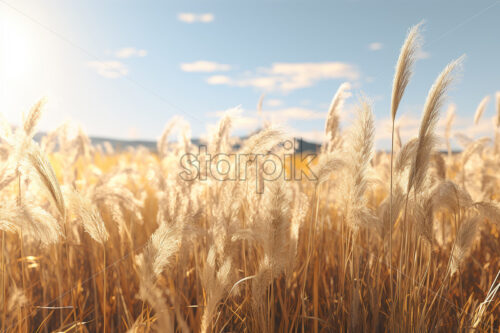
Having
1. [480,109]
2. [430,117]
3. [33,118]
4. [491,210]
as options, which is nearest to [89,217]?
[33,118]

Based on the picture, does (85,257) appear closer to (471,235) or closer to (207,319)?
(207,319)

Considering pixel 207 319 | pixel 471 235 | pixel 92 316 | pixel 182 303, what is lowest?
pixel 92 316

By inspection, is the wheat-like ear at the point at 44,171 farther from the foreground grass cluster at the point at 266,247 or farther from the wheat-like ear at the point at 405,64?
the wheat-like ear at the point at 405,64

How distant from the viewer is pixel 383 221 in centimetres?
219

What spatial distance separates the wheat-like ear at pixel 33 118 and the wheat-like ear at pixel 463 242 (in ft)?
8.78

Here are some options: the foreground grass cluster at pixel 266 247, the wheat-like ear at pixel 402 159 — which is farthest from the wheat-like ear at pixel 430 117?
the wheat-like ear at pixel 402 159

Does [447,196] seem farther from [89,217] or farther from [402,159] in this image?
[89,217]

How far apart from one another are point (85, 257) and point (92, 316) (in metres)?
0.64

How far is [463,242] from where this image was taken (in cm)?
209

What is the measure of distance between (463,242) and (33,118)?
9.08 ft

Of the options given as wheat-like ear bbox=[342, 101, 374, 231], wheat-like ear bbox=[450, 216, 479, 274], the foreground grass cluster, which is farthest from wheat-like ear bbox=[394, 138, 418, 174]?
wheat-like ear bbox=[450, 216, 479, 274]

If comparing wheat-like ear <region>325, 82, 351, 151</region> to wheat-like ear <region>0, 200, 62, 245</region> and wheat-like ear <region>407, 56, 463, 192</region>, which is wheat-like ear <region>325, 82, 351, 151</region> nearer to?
wheat-like ear <region>407, 56, 463, 192</region>

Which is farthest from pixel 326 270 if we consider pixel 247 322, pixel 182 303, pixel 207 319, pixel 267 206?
pixel 207 319

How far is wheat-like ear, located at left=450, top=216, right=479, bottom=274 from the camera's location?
206 centimetres
